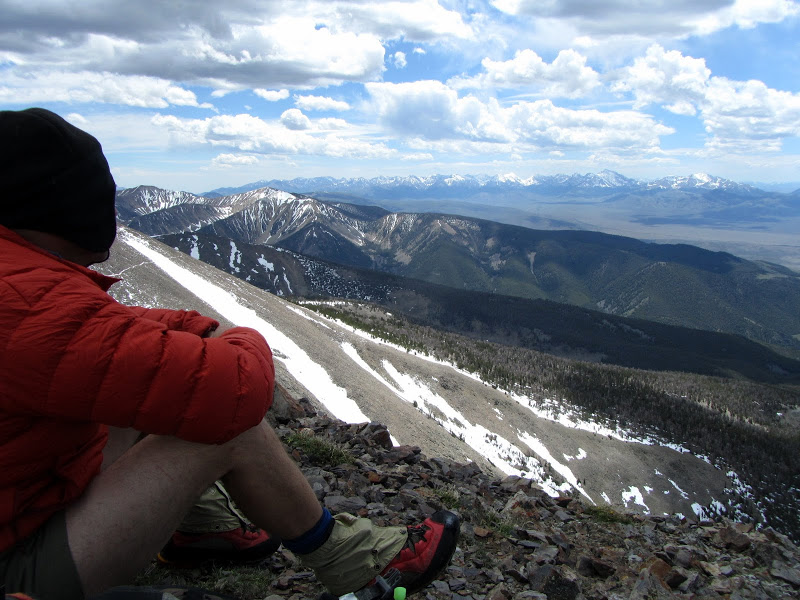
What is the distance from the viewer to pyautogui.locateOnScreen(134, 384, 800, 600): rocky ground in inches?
229

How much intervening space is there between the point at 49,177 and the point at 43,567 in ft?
8.27

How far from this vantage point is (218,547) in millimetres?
5113

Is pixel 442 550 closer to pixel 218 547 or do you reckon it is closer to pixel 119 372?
pixel 218 547

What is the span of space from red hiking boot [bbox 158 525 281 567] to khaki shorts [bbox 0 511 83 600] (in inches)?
76.6

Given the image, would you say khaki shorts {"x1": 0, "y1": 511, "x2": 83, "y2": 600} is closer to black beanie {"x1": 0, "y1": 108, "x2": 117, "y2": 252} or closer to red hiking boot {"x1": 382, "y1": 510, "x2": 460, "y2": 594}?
black beanie {"x1": 0, "y1": 108, "x2": 117, "y2": 252}

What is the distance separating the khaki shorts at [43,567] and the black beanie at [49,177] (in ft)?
6.48

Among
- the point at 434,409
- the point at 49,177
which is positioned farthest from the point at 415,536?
the point at 434,409

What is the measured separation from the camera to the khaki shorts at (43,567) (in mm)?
3033

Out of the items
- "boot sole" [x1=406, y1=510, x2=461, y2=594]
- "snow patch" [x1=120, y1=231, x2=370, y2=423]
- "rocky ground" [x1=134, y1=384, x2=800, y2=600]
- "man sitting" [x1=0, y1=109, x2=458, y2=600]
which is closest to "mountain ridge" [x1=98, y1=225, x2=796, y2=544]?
"snow patch" [x1=120, y1=231, x2=370, y2=423]

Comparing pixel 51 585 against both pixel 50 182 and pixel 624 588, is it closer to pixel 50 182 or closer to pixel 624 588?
pixel 50 182

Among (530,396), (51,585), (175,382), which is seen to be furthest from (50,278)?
(530,396)

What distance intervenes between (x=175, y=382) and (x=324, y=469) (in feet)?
22.4

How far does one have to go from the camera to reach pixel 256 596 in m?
4.89

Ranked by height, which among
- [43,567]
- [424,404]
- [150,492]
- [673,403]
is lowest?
[673,403]
